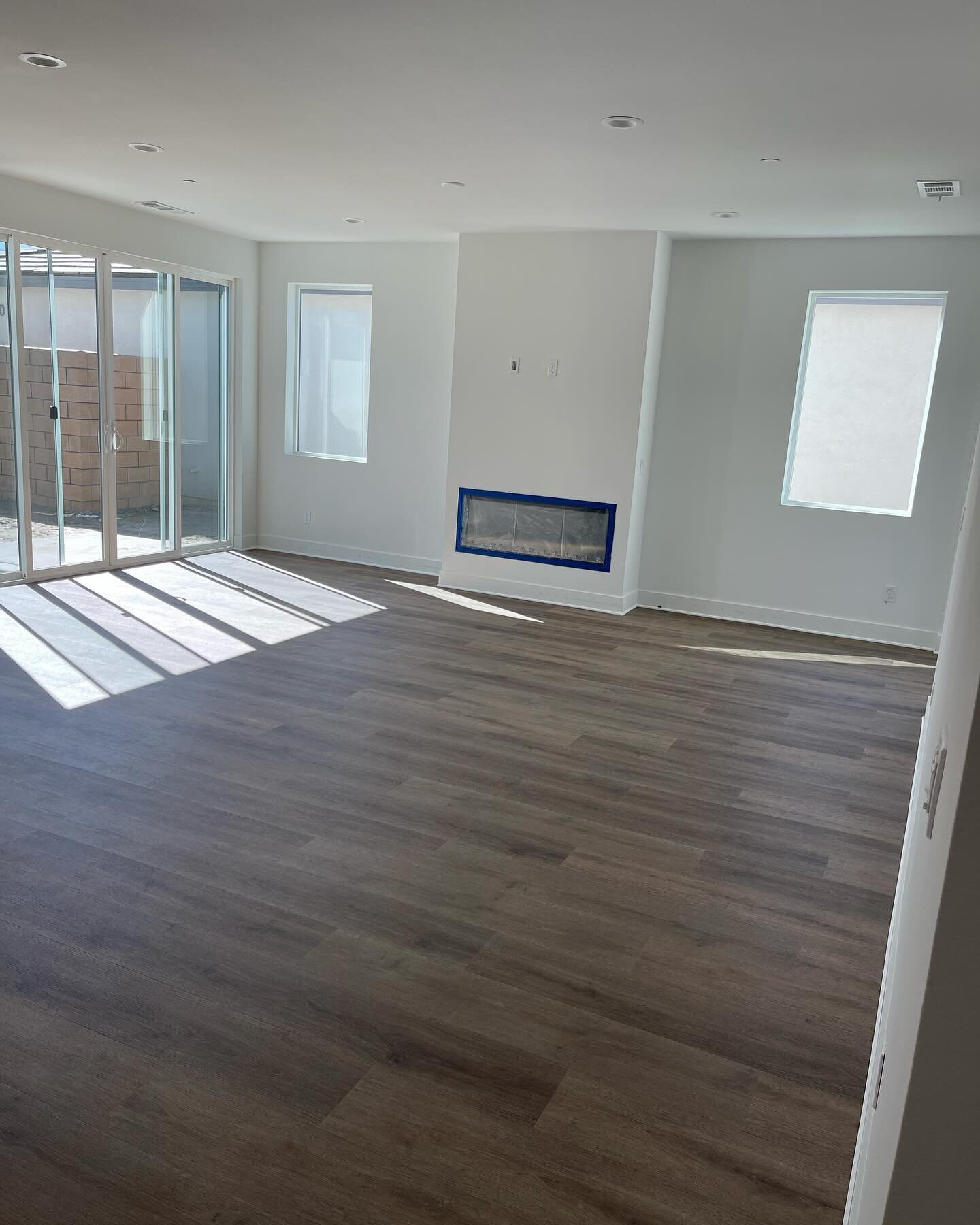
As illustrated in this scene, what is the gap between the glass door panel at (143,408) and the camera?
704cm

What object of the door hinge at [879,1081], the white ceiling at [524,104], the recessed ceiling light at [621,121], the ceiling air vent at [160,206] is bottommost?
the door hinge at [879,1081]

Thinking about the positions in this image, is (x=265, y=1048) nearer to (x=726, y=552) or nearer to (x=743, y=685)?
(x=743, y=685)

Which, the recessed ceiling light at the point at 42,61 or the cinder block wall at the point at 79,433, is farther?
the cinder block wall at the point at 79,433

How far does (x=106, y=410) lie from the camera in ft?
22.8

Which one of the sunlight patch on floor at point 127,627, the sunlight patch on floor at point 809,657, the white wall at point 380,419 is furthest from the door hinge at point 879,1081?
the white wall at point 380,419

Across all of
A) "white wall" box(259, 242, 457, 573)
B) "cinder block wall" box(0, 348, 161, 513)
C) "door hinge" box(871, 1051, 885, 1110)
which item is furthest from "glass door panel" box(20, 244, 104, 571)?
"door hinge" box(871, 1051, 885, 1110)

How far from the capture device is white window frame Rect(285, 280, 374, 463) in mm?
8008

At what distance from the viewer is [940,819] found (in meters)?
0.94

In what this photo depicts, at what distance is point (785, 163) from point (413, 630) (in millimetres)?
3309

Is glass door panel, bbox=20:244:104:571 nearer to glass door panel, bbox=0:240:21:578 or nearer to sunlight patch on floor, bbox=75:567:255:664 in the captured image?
glass door panel, bbox=0:240:21:578

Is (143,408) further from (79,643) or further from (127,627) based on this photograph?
(79,643)

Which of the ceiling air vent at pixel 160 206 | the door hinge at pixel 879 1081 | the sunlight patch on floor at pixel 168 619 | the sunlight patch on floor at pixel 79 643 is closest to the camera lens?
the door hinge at pixel 879 1081

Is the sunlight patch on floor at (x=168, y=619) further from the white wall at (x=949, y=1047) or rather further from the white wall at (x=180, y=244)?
the white wall at (x=949, y=1047)

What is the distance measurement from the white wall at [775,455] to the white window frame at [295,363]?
2666 mm
